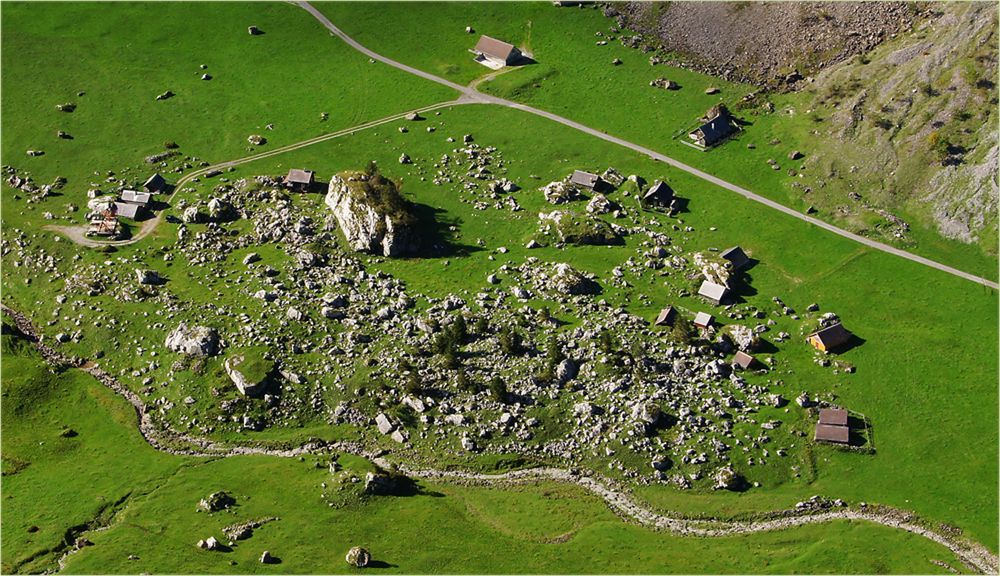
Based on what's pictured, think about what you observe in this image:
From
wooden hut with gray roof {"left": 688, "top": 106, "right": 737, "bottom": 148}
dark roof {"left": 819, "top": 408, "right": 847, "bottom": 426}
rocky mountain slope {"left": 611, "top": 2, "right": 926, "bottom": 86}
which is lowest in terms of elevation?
dark roof {"left": 819, "top": 408, "right": 847, "bottom": 426}

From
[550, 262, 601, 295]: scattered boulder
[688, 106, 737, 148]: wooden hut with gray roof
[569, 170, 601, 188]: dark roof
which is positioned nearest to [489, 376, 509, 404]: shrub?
[550, 262, 601, 295]: scattered boulder

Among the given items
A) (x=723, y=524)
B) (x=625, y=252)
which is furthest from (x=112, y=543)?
(x=625, y=252)

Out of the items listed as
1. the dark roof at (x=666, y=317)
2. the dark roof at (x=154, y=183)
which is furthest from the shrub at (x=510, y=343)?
the dark roof at (x=154, y=183)

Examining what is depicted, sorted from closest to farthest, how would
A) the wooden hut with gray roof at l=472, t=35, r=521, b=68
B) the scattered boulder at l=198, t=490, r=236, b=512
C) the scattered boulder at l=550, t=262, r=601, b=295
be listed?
the scattered boulder at l=198, t=490, r=236, b=512
the scattered boulder at l=550, t=262, r=601, b=295
the wooden hut with gray roof at l=472, t=35, r=521, b=68

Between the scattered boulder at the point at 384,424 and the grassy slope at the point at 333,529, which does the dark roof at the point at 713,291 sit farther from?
the scattered boulder at the point at 384,424

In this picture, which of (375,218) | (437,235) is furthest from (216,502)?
(437,235)

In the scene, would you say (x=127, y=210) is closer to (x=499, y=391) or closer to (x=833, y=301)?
(x=499, y=391)

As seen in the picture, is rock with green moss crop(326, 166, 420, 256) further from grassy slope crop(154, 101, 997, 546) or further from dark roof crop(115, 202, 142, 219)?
dark roof crop(115, 202, 142, 219)
